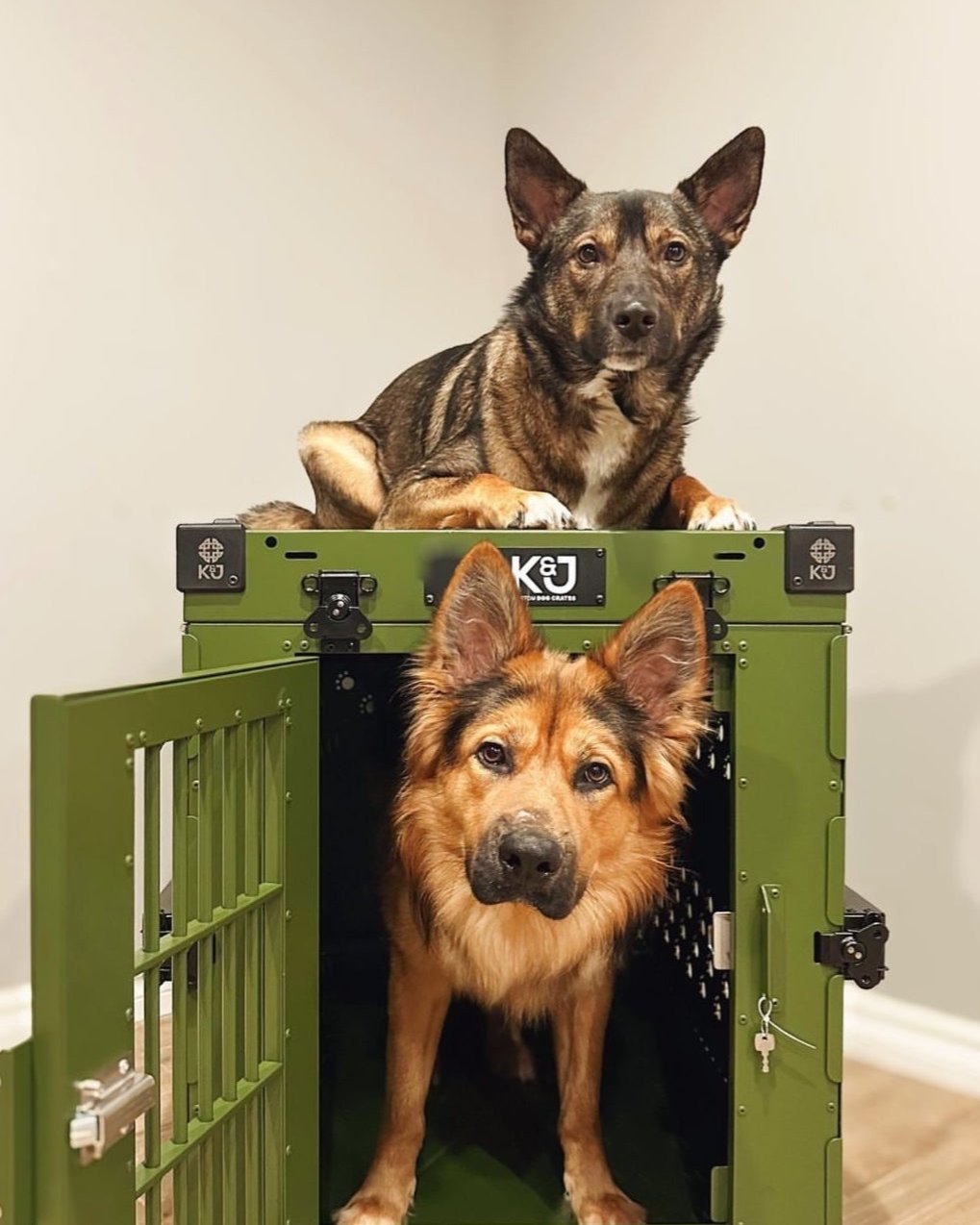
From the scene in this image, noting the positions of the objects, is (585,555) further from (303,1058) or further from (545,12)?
(545,12)

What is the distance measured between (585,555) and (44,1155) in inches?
34.5

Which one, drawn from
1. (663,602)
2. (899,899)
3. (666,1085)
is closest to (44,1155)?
(663,602)

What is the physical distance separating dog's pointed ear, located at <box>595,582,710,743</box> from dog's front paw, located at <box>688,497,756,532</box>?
0.18 metres

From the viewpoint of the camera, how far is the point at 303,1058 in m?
1.31

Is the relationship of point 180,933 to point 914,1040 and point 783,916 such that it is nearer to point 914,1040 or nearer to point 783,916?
point 783,916

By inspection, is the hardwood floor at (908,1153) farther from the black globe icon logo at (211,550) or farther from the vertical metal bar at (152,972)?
the black globe icon logo at (211,550)

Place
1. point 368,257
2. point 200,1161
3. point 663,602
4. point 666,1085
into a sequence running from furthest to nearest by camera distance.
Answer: point 368,257 → point 666,1085 → point 663,602 → point 200,1161

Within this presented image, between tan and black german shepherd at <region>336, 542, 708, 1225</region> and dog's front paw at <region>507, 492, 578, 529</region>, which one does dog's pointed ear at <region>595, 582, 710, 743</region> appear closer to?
tan and black german shepherd at <region>336, 542, 708, 1225</region>

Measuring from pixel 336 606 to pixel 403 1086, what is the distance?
27.5 inches

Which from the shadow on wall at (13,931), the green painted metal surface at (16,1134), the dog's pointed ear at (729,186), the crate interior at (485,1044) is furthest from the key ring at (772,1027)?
the shadow on wall at (13,931)

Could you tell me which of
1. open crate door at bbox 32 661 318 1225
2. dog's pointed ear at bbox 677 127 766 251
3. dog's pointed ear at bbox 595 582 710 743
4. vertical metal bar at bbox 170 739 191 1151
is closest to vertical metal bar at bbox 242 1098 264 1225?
open crate door at bbox 32 661 318 1225

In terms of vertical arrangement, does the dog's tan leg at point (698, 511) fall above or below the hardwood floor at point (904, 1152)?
above

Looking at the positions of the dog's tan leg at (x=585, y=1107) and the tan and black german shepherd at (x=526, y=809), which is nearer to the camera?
the tan and black german shepherd at (x=526, y=809)

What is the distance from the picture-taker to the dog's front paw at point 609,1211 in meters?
1.39
